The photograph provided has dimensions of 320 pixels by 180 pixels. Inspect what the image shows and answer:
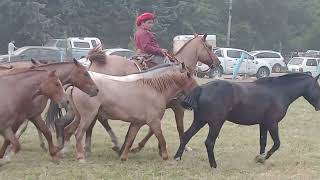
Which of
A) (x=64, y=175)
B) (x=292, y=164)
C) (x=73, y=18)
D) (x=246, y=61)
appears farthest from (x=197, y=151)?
(x=73, y=18)

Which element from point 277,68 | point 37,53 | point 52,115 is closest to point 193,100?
point 52,115

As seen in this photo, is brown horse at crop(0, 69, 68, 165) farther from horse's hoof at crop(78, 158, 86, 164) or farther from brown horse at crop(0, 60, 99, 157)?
horse's hoof at crop(78, 158, 86, 164)

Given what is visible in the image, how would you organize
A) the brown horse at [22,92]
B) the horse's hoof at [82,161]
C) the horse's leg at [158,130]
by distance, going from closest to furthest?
the brown horse at [22,92], the horse's hoof at [82,161], the horse's leg at [158,130]

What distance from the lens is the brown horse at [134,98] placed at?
943 cm

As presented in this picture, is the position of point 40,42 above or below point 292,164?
below

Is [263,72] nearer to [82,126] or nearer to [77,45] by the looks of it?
[77,45]

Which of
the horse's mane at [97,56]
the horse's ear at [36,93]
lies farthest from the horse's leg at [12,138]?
the horse's mane at [97,56]

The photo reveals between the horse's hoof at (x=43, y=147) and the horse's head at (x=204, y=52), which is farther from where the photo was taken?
the horse's head at (x=204, y=52)

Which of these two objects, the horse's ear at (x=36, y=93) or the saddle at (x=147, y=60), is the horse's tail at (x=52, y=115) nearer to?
the saddle at (x=147, y=60)

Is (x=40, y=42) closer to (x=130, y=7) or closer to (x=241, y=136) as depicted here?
(x=130, y=7)

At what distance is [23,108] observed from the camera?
28.6ft

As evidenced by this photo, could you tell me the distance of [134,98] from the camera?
31.4ft

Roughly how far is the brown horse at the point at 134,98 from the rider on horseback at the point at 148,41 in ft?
3.41

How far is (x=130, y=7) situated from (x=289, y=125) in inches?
1403
